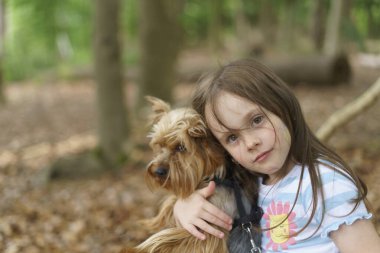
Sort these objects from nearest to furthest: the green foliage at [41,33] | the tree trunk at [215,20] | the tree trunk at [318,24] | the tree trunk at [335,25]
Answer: the tree trunk at [335,25] < the tree trunk at [318,24] < the tree trunk at [215,20] < the green foliage at [41,33]

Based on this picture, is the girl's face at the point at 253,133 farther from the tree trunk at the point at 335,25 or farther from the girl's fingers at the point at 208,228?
the tree trunk at the point at 335,25

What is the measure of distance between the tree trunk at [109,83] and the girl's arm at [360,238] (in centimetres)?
519

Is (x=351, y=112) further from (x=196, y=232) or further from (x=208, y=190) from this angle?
(x=196, y=232)

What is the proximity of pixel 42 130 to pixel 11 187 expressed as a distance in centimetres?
423

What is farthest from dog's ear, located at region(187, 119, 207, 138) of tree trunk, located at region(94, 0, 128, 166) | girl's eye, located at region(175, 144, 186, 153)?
tree trunk, located at region(94, 0, 128, 166)

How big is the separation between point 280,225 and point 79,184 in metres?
4.70

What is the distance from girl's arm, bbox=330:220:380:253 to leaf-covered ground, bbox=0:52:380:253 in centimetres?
227

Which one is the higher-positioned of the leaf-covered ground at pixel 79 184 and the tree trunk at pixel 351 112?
the tree trunk at pixel 351 112

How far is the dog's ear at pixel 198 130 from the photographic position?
253 centimetres

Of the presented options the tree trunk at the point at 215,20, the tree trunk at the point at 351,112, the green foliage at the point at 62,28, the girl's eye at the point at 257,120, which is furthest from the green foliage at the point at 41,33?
the girl's eye at the point at 257,120

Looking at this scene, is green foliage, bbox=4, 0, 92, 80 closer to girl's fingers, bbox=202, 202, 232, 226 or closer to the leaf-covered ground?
the leaf-covered ground

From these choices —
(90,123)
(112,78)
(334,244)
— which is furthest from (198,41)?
(334,244)

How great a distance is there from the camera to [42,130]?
10453mm

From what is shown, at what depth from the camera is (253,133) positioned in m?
2.23
